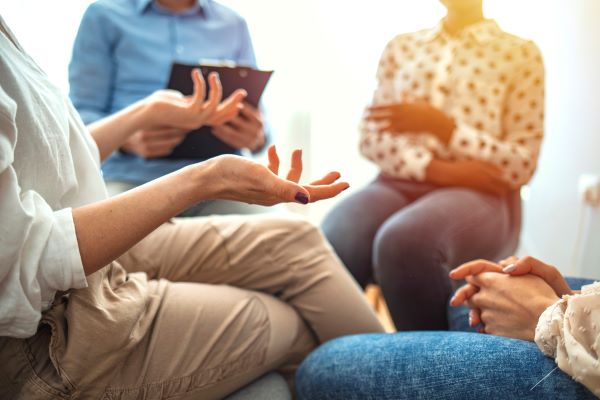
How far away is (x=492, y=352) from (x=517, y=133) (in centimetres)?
50

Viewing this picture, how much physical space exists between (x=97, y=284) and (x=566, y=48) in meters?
0.71

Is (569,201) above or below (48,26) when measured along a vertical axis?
below

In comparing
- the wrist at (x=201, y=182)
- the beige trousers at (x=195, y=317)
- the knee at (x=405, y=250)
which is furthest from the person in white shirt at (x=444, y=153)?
the wrist at (x=201, y=182)

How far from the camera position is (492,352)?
0.47 metres

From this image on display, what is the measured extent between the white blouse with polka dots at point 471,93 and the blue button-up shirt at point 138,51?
303mm

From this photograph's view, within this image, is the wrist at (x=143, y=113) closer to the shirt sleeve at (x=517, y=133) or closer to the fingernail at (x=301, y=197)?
the fingernail at (x=301, y=197)

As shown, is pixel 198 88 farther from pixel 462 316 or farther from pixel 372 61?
pixel 462 316

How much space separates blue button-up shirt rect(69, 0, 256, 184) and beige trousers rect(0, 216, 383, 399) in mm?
150

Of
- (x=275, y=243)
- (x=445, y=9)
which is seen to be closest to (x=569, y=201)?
(x=445, y=9)

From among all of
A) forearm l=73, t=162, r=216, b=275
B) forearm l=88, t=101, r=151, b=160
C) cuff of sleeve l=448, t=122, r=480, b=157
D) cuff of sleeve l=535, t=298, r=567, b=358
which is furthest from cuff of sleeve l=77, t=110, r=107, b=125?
cuff of sleeve l=535, t=298, r=567, b=358

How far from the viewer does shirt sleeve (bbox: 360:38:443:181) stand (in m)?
0.91

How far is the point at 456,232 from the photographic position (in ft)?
2.65

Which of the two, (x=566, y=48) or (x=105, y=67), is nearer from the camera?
(x=566, y=48)

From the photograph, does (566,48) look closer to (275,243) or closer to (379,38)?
(379,38)
